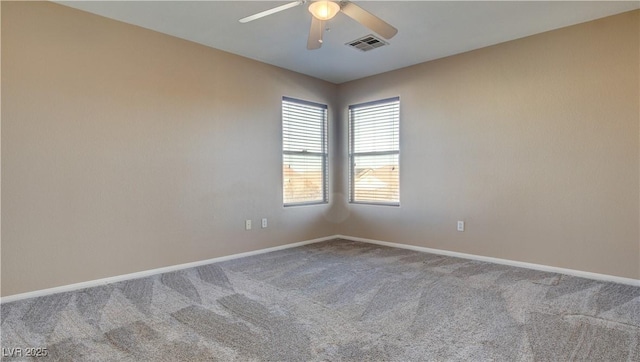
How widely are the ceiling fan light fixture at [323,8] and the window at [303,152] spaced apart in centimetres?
238

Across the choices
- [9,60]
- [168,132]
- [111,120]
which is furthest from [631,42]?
[9,60]

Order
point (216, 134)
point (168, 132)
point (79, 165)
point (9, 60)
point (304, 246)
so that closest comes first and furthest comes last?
1. point (9, 60)
2. point (79, 165)
3. point (168, 132)
4. point (216, 134)
5. point (304, 246)

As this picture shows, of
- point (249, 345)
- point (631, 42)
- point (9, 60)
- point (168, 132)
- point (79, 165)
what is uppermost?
point (631, 42)

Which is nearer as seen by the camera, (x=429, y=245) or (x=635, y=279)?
(x=635, y=279)

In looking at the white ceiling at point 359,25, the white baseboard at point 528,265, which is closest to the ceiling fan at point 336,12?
the white ceiling at point 359,25

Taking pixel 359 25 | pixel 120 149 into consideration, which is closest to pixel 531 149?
pixel 359 25

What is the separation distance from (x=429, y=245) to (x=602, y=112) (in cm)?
235

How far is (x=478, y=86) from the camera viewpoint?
13.2 ft

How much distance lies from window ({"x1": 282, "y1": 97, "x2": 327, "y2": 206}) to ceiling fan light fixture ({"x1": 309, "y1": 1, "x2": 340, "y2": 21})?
93.8 inches

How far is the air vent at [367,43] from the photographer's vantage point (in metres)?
3.70

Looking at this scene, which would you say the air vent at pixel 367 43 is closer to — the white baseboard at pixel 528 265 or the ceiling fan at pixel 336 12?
the ceiling fan at pixel 336 12

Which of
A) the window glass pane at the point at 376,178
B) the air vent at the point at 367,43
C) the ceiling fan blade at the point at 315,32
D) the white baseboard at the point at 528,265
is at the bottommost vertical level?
the white baseboard at the point at 528,265

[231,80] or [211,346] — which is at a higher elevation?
[231,80]

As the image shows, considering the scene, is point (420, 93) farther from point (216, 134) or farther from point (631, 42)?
point (216, 134)
